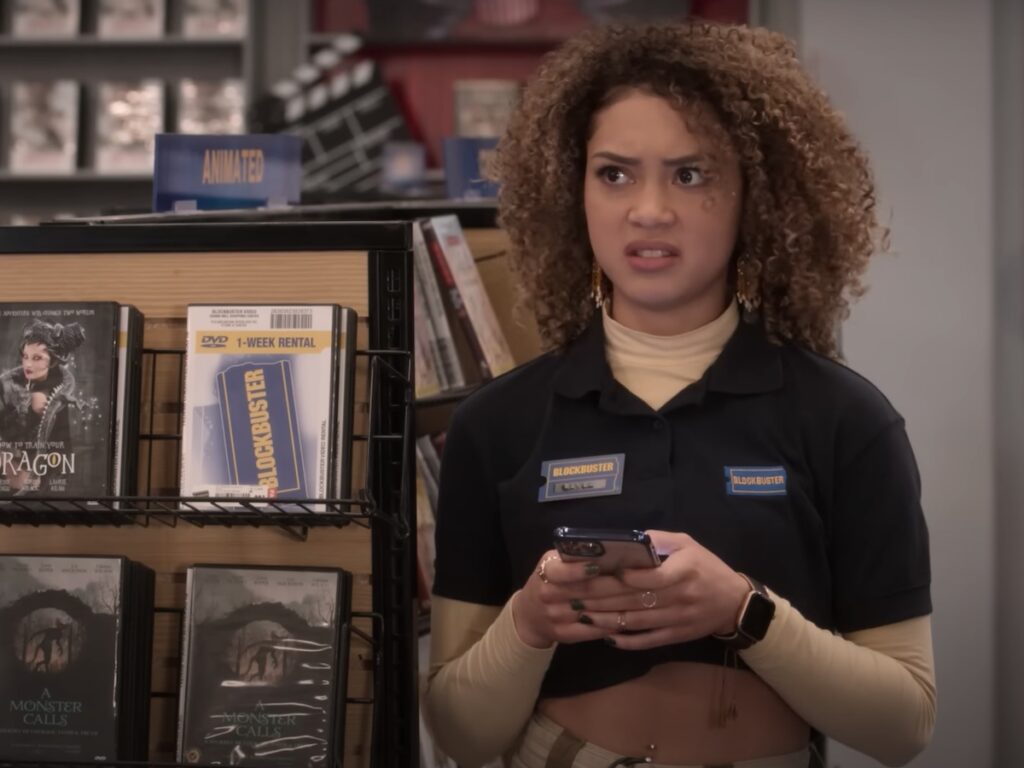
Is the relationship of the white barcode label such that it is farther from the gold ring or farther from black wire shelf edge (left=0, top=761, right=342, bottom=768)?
black wire shelf edge (left=0, top=761, right=342, bottom=768)

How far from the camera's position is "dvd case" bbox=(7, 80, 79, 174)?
539 centimetres

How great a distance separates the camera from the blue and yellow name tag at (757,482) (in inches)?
55.2

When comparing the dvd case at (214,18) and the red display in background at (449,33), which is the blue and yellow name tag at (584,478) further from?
the dvd case at (214,18)

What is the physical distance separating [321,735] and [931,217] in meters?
2.78

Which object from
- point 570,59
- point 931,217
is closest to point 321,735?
point 570,59

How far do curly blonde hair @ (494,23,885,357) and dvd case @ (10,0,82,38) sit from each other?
431cm

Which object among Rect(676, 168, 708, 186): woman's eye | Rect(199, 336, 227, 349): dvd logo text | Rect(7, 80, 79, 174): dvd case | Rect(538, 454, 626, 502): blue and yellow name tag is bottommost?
Rect(538, 454, 626, 502): blue and yellow name tag

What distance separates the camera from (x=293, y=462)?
4.54ft

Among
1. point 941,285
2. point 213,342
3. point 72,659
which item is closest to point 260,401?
point 213,342

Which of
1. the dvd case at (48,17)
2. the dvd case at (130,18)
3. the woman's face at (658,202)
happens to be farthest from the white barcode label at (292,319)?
the dvd case at (48,17)

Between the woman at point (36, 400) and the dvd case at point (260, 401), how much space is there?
14cm

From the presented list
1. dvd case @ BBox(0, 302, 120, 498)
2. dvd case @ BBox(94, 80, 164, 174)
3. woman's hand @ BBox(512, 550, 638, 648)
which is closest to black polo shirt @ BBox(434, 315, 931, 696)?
woman's hand @ BBox(512, 550, 638, 648)

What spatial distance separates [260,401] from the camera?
141cm

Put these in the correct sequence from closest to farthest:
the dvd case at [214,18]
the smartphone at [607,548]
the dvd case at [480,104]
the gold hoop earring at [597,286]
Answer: the smartphone at [607,548] → the gold hoop earring at [597,286] → the dvd case at [214,18] → the dvd case at [480,104]
